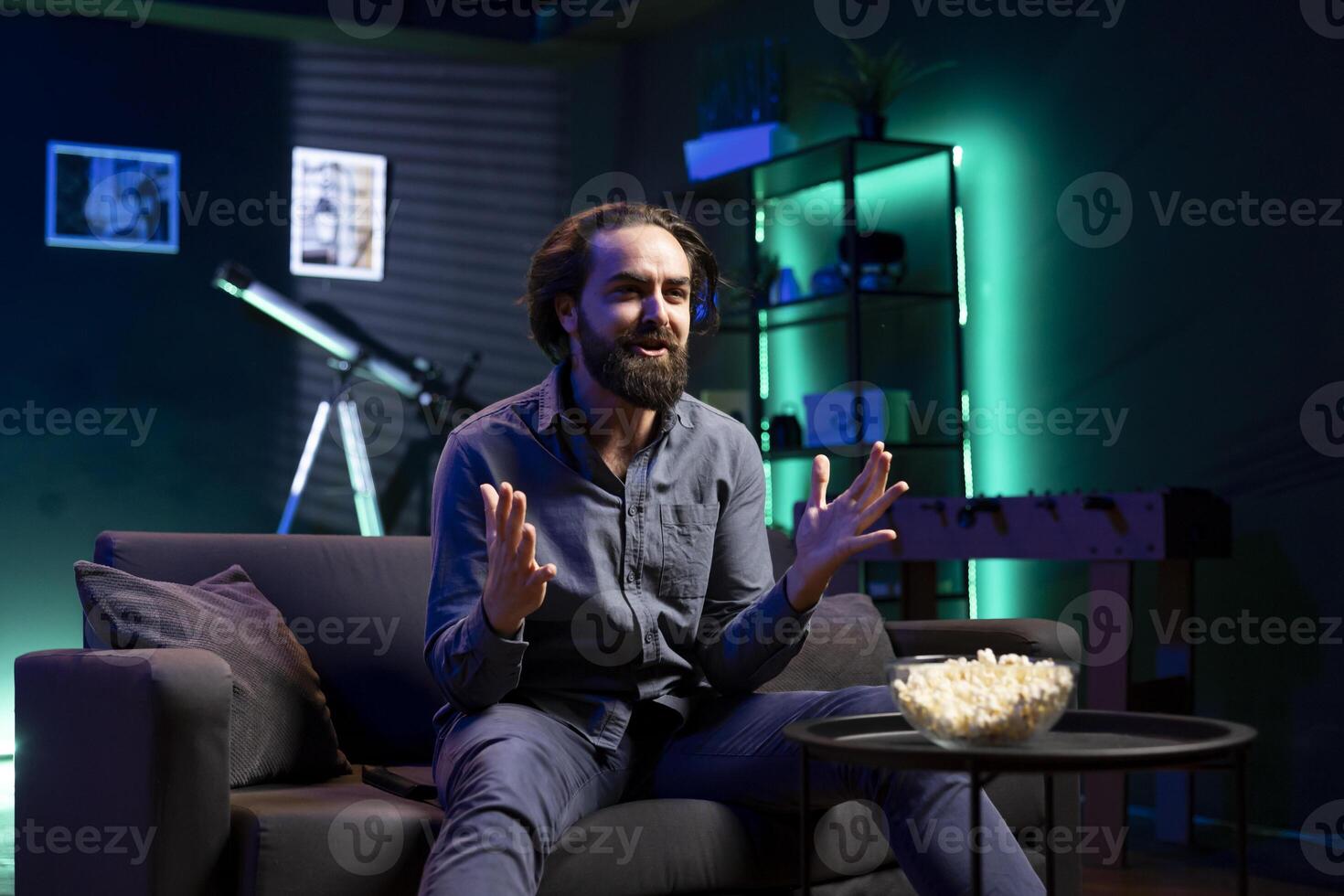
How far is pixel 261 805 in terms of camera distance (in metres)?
2.01

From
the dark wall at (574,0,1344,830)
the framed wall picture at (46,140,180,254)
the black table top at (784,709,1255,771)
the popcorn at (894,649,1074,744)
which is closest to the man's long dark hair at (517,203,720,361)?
the black table top at (784,709,1255,771)

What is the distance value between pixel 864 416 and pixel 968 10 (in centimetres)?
140

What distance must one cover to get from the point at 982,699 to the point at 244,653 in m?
1.29

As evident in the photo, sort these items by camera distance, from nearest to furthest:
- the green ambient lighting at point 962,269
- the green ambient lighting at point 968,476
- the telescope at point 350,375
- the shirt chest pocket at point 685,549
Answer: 1. the shirt chest pocket at point 685,549
2. the green ambient lighting at point 968,476
3. the green ambient lighting at point 962,269
4. the telescope at point 350,375

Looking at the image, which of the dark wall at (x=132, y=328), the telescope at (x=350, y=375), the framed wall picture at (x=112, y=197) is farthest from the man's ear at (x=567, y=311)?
the framed wall picture at (x=112, y=197)

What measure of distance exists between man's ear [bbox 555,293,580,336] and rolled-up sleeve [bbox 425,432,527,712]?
0.30 metres

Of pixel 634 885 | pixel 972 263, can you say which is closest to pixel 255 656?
pixel 634 885

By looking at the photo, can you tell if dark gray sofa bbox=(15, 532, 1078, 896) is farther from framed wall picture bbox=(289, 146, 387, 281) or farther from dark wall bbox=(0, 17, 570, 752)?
framed wall picture bbox=(289, 146, 387, 281)

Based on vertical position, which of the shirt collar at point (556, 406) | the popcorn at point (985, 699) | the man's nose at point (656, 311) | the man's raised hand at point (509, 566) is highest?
the man's nose at point (656, 311)

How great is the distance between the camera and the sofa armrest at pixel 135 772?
1.93 meters

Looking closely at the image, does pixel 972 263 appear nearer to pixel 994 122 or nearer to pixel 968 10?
pixel 994 122

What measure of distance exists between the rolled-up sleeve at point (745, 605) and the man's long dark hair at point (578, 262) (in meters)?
0.31

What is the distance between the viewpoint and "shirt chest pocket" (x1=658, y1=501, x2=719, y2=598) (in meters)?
2.29

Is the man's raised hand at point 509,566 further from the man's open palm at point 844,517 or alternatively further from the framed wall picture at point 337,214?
the framed wall picture at point 337,214
